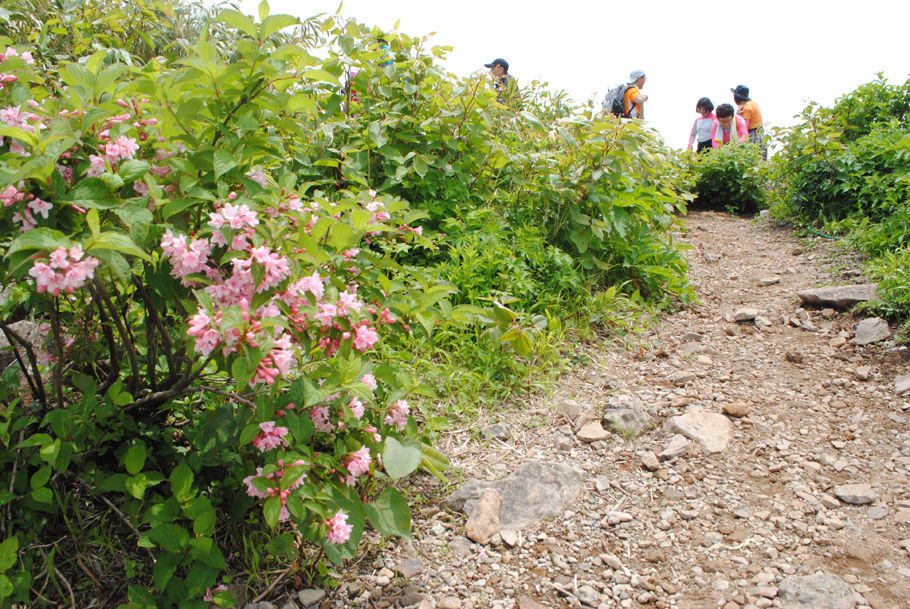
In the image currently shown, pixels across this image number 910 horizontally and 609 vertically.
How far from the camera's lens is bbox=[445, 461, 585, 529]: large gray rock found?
226 cm

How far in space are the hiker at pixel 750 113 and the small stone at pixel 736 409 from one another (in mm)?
7129

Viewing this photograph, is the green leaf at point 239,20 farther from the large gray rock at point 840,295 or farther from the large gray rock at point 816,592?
the large gray rock at point 840,295

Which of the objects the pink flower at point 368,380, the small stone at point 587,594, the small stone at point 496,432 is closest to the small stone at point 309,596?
the pink flower at point 368,380

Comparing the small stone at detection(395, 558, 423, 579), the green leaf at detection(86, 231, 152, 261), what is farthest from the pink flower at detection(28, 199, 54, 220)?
the small stone at detection(395, 558, 423, 579)

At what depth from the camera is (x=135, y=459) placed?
1.76 metres

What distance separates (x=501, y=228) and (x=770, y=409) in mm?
1717

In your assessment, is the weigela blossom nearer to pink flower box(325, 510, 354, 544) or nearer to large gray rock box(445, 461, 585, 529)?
pink flower box(325, 510, 354, 544)

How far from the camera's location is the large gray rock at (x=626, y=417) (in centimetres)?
276

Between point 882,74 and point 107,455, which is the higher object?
point 882,74

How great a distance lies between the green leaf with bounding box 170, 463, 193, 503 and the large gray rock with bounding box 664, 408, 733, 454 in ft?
6.60

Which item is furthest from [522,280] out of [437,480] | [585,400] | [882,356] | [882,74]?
[882,74]

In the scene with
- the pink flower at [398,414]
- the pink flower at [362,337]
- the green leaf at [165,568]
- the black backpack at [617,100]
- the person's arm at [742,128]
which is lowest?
the green leaf at [165,568]

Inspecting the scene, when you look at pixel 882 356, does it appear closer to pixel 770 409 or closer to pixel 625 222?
pixel 770 409

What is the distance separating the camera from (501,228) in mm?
3678
